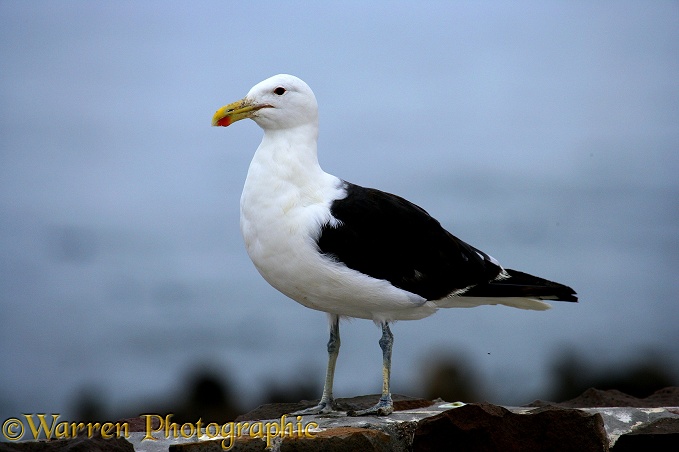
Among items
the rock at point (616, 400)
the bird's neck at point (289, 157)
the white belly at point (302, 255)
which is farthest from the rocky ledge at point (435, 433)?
the bird's neck at point (289, 157)

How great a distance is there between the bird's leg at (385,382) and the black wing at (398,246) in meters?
0.44

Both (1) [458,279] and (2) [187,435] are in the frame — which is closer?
(2) [187,435]

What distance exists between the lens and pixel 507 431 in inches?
259

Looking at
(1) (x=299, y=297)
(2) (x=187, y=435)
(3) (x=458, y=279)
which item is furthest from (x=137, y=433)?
(3) (x=458, y=279)

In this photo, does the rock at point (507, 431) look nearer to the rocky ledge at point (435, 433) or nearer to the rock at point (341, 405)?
the rocky ledge at point (435, 433)

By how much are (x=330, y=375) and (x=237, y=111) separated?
2381 millimetres

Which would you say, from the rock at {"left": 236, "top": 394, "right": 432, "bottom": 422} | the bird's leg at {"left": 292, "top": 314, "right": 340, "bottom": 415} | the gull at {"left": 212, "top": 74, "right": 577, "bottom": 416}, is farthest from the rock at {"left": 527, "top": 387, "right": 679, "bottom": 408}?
the bird's leg at {"left": 292, "top": 314, "right": 340, "bottom": 415}

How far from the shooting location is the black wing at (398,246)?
7.41 metres

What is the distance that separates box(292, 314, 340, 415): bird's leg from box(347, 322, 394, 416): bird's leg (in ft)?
1.19

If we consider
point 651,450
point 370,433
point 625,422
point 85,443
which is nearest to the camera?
point 85,443

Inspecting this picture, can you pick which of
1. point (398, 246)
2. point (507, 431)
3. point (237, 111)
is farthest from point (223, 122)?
point (507, 431)

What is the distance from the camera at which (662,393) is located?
9297mm

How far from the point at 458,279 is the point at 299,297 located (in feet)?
4.81

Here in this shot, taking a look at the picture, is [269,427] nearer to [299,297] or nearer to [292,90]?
[299,297]
